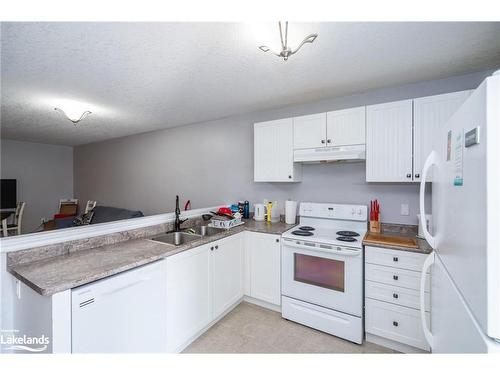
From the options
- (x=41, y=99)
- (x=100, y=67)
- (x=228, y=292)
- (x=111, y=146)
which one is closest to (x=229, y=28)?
(x=100, y=67)

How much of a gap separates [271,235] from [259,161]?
972mm

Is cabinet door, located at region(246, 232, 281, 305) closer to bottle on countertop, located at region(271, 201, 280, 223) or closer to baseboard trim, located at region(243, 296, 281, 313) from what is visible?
baseboard trim, located at region(243, 296, 281, 313)

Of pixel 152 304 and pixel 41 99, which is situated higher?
pixel 41 99

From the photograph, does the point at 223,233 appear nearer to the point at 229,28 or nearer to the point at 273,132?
the point at 273,132

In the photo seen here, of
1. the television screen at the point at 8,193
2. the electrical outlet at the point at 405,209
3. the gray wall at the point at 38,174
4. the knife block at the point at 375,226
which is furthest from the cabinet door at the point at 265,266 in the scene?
the gray wall at the point at 38,174

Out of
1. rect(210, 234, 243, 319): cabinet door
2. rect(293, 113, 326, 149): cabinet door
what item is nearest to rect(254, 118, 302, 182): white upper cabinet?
rect(293, 113, 326, 149): cabinet door

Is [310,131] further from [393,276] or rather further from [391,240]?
[393,276]

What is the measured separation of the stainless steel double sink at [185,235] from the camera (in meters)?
2.18

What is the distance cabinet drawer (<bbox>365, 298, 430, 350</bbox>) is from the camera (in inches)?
68.9

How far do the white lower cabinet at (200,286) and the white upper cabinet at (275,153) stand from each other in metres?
0.85

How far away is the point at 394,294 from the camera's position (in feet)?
6.00

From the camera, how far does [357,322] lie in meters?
1.90

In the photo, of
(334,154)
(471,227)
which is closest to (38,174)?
(334,154)

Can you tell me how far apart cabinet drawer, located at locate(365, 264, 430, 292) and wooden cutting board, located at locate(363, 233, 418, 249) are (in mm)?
199
